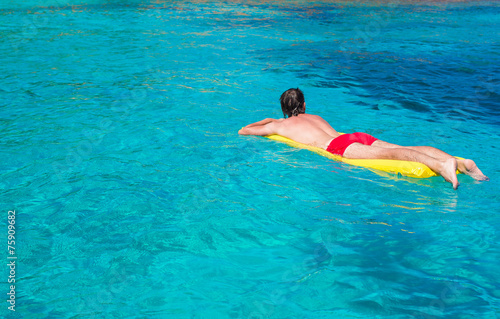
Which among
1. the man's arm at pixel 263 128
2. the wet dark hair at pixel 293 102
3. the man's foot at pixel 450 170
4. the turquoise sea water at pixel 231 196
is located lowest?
the turquoise sea water at pixel 231 196

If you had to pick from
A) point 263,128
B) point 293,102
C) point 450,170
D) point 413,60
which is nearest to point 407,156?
point 450,170

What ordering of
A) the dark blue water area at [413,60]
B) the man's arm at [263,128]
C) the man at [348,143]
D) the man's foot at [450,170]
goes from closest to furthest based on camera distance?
the man's foot at [450,170] < the man at [348,143] < the man's arm at [263,128] < the dark blue water area at [413,60]

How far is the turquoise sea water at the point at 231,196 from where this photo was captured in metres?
3.06

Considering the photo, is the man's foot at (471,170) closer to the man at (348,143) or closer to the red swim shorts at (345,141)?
the man at (348,143)

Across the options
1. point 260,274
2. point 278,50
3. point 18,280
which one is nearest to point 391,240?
point 260,274

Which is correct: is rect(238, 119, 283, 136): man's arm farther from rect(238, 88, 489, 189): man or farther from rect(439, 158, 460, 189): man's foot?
rect(439, 158, 460, 189): man's foot

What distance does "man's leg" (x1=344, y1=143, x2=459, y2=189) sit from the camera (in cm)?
445

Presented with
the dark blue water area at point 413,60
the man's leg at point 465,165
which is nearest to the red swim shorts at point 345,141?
the man's leg at point 465,165

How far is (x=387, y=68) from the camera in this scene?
37.7 ft

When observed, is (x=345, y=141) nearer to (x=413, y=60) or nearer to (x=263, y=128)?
(x=263, y=128)

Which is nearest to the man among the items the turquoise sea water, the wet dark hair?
the wet dark hair

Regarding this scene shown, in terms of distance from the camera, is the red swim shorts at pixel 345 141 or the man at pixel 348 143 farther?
the red swim shorts at pixel 345 141

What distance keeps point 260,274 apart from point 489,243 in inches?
74.6

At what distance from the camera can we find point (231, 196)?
457 cm
